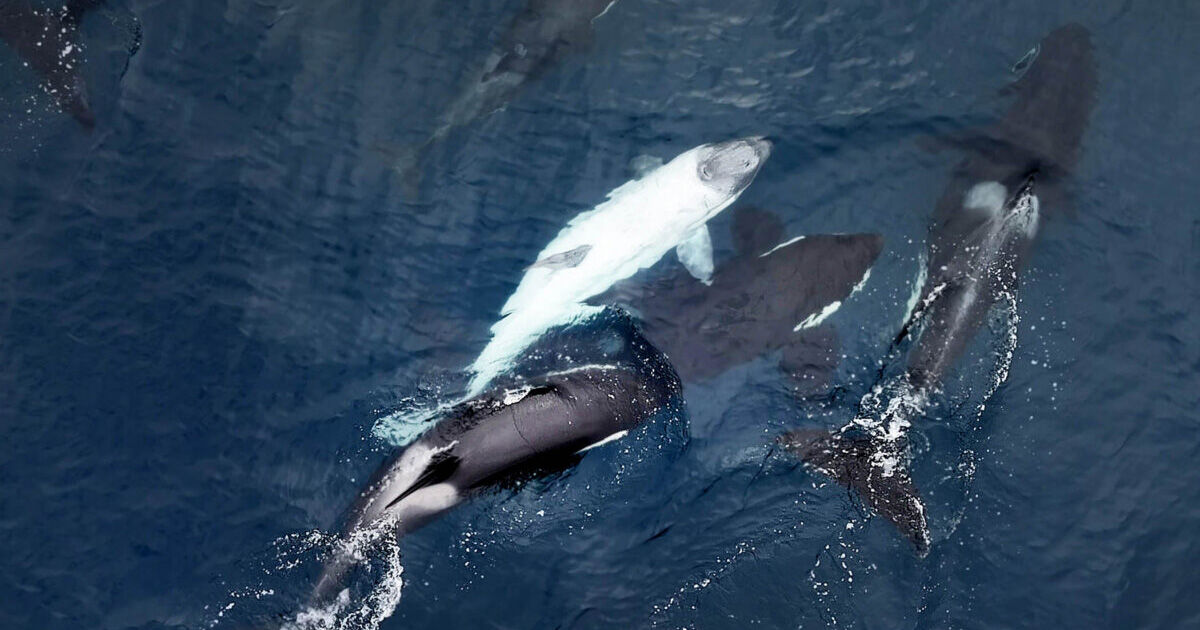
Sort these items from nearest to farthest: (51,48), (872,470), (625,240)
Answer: (872,470)
(51,48)
(625,240)

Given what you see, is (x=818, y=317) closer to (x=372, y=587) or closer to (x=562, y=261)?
(x=562, y=261)

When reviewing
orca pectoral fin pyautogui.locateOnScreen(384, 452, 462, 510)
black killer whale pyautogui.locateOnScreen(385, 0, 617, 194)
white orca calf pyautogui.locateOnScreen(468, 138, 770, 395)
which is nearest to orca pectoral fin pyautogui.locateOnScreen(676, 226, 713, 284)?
white orca calf pyautogui.locateOnScreen(468, 138, 770, 395)

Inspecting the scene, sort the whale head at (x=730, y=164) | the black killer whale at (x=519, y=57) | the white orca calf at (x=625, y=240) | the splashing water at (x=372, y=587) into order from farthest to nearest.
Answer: the whale head at (x=730, y=164), the black killer whale at (x=519, y=57), the white orca calf at (x=625, y=240), the splashing water at (x=372, y=587)

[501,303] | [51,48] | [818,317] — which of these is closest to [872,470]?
[818,317]

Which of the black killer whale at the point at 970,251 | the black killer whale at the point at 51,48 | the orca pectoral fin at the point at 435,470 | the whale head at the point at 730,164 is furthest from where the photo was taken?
the whale head at the point at 730,164

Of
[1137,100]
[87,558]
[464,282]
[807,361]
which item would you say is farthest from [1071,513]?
[87,558]

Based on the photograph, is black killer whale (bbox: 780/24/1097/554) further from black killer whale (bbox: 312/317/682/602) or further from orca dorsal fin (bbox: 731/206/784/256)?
black killer whale (bbox: 312/317/682/602)

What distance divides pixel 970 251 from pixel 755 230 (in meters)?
2.18

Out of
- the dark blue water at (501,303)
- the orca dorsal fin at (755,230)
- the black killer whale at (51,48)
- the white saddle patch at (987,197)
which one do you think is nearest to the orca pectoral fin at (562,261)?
the dark blue water at (501,303)

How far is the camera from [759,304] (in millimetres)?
9109

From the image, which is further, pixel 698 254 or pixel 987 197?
pixel 698 254

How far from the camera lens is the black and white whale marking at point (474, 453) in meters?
7.96

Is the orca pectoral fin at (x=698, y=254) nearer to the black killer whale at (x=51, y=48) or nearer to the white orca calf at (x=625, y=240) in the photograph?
the white orca calf at (x=625, y=240)

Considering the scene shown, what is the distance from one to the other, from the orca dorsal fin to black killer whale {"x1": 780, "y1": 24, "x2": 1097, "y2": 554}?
1574 mm
